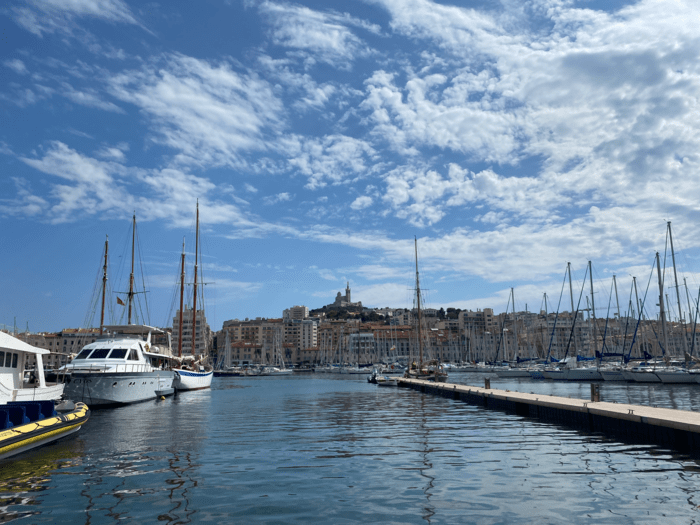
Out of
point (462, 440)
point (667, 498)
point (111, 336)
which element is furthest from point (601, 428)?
point (111, 336)

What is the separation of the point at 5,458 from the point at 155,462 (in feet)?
14.6

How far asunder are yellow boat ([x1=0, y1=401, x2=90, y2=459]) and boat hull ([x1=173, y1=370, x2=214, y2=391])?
30.2 metres

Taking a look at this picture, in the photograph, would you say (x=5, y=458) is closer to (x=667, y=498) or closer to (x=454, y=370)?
(x=667, y=498)

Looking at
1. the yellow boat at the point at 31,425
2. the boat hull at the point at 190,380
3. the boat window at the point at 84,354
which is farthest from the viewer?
the boat hull at the point at 190,380

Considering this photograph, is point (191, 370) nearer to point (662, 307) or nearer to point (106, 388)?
point (106, 388)

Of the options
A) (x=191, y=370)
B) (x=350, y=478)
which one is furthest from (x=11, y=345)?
(x=191, y=370)

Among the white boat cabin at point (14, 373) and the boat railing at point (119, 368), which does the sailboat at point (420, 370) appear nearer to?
the boat railing at point (119, 368)

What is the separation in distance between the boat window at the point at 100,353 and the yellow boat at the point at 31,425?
52.0 ft

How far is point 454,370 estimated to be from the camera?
135 m

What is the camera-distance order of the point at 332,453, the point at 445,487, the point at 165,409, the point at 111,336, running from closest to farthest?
the point at 445,487, the point at 332,453, the point at 165,409, the point at 111,336

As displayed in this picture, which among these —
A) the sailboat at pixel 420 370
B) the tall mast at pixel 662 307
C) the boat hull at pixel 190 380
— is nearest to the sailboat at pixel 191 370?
the boat hull at pixel 190 380

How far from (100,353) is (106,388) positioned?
3582 millimetres

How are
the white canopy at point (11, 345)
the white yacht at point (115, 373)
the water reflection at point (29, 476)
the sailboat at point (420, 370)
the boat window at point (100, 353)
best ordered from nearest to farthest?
the water reflection at point (29, 476), the white canopy at point (11, 345), the white yacht at point (115, 373), the boat window at point (100, 353), the sailboat at point (420, 370)

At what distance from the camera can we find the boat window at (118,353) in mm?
35531
